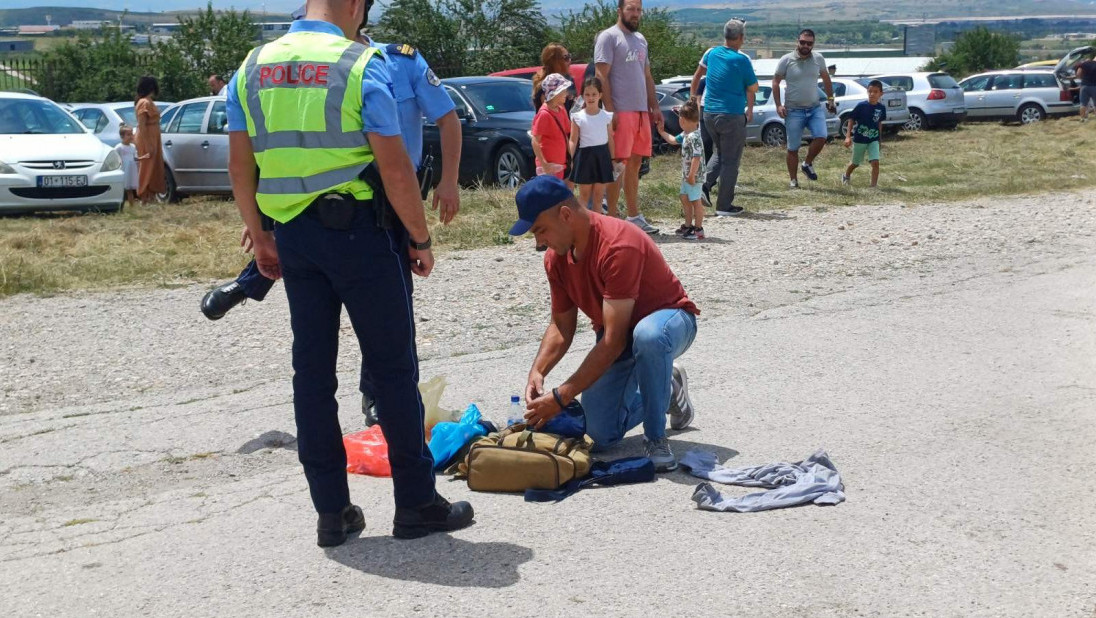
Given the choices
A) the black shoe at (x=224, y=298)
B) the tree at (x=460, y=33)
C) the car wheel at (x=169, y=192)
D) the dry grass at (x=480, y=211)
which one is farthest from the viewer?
the tree at (x=460, y=33)

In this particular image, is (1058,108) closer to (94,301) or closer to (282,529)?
(94,301)

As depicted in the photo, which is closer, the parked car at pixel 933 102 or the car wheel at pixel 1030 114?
the parked car at pixel 933 102

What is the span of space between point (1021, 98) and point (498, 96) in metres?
19.1

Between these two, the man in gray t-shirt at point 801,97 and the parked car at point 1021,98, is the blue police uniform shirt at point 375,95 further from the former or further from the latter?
the parked car at point 1021,98

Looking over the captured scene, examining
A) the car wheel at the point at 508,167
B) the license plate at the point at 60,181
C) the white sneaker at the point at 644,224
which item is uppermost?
the license plate at the point at 60,181

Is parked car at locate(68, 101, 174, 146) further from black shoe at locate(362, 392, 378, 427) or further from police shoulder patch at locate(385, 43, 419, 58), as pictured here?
police shoulder patch at locate(385, 43, 419, 58)

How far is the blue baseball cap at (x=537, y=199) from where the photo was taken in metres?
4.96

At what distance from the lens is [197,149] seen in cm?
1645

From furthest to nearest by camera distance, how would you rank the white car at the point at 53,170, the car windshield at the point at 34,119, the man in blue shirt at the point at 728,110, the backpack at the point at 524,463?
the car windshield at the point at 34,119
the white car at the point at 53,170
the man in blue shirt at the point at 728,110
the backpack at the point at 524,463

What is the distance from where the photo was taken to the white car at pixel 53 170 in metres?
13.9

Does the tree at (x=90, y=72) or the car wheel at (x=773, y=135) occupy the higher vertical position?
the tree at (x=90, y=72)

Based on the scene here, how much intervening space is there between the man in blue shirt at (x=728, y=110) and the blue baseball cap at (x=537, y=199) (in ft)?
26.9

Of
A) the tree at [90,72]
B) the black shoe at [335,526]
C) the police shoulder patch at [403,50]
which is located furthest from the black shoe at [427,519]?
the tree at [90,72]

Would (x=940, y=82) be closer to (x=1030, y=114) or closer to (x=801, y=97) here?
(x=1030, y=114)
